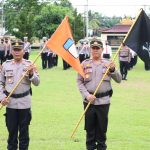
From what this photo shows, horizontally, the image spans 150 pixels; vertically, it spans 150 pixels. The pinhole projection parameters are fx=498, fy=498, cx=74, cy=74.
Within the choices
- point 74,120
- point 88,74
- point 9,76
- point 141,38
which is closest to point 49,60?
point 74,120

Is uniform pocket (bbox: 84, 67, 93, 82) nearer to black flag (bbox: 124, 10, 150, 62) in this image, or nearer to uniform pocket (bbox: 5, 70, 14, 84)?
black flag (bbox: 124, 10, 150, 62)

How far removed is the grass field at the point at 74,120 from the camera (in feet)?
30.5

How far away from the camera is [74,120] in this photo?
11.6m

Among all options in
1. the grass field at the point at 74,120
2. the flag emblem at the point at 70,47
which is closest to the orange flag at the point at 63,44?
the flag emblem at the point at 70,47

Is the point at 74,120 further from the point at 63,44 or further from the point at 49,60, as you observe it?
the point at 49,60

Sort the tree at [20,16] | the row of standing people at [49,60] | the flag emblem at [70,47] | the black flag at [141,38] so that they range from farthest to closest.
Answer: the tree at [20,16] → the row of standing people at [49,60] → the flag emblem at [70,47] → the black flag at [141,38]

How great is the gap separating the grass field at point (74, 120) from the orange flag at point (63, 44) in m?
1.63

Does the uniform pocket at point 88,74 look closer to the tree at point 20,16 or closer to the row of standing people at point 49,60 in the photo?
the row of standing people at point 49,60

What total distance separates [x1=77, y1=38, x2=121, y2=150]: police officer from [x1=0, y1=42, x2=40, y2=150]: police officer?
83 cm

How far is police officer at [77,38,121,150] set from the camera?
7.96m

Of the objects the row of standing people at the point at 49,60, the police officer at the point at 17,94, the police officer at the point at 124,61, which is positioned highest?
the police officer at the point at 17,94

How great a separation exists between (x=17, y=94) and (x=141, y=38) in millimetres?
2450

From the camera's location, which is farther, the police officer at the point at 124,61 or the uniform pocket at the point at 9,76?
the police officer at the point at 124,61

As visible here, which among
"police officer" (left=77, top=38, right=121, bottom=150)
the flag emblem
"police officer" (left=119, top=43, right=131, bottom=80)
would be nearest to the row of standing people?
"police officer" (left=119, top=43, right=131, bottom=80)
